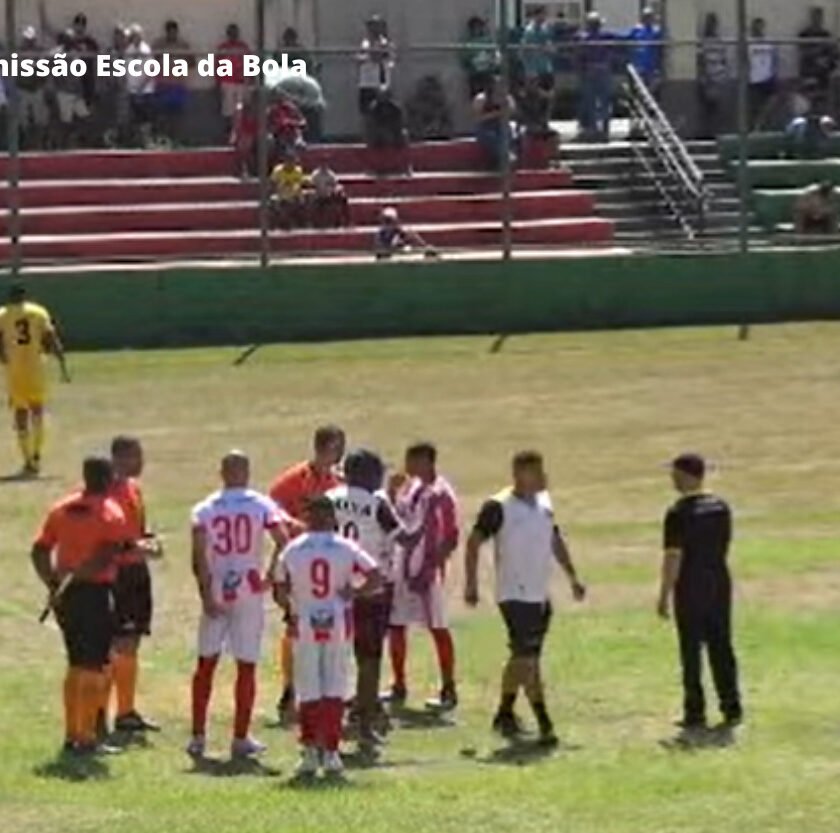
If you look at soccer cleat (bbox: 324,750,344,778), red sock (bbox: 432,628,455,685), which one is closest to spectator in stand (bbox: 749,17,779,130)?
red sock (bbox: 432,628,455,685)

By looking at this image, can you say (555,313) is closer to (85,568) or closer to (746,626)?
(746,626)

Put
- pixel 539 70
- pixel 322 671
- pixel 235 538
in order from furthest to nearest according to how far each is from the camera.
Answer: pixel 539 70, pixel 235 538, pixel 322 671

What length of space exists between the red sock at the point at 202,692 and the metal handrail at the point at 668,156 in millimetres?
24944

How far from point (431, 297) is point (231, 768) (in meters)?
23.1

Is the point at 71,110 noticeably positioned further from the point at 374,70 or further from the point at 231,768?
the point at 231,768

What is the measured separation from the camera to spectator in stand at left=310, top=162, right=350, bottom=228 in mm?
41500

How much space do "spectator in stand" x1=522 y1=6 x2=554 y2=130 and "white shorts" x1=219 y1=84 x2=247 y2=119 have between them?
3.70 m

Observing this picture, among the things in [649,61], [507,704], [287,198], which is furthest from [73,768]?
[649,61]

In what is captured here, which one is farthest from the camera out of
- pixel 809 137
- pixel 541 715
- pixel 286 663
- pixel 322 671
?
pixel 809 137

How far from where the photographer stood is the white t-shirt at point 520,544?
18.8 metres

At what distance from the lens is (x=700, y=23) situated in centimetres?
4825

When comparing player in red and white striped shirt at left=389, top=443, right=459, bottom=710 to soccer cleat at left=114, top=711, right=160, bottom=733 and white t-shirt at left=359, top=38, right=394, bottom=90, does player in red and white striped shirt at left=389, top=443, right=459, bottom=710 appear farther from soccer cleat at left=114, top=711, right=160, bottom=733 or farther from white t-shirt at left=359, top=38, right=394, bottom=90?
white t-shirt at left=359, top=38, right=394, bottom=90

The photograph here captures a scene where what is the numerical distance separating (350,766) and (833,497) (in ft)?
34.8

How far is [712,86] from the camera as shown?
44.8 meters
